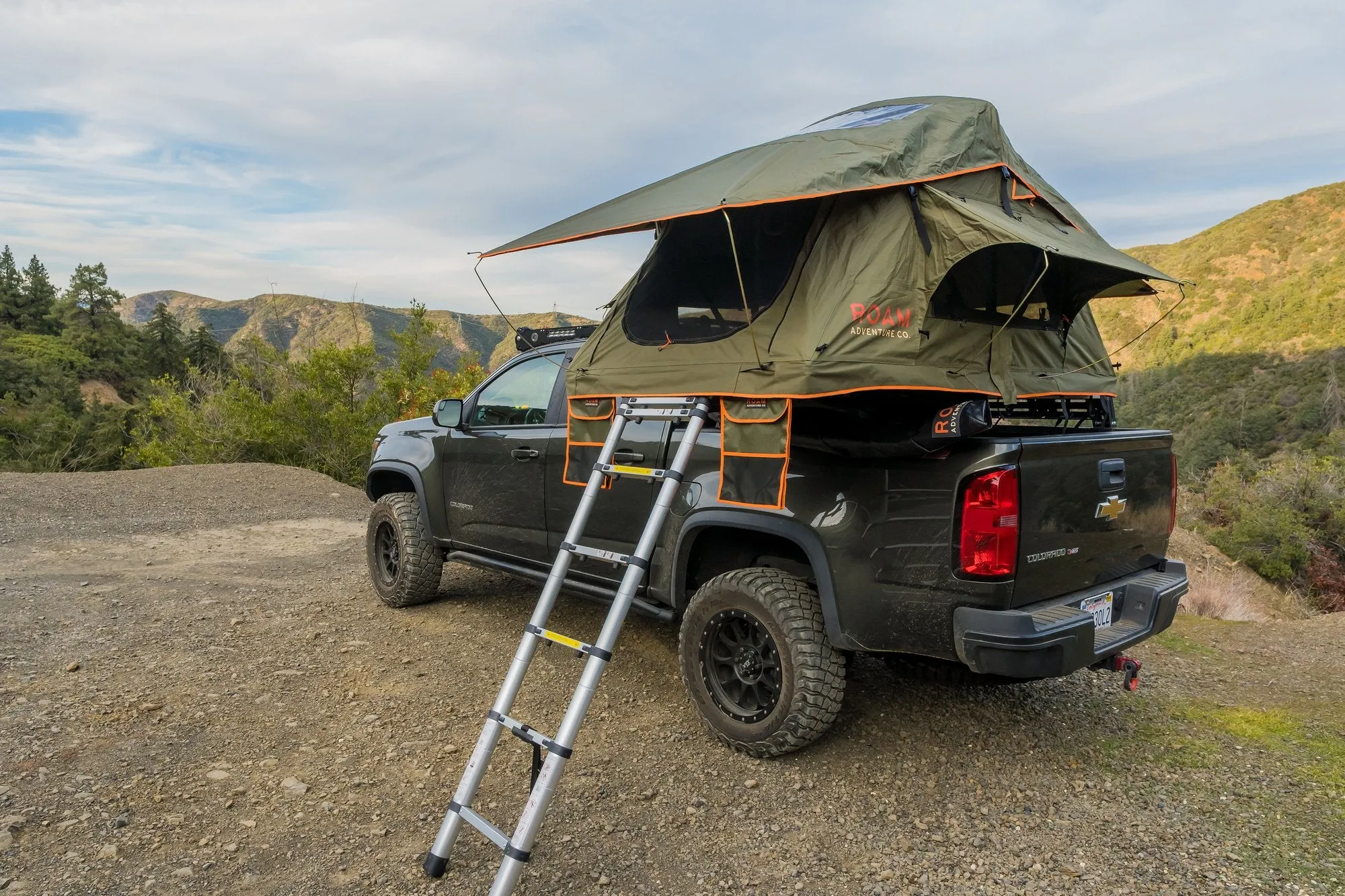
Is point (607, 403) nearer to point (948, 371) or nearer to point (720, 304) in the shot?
point (720, 304)

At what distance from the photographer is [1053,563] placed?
9.96 feet

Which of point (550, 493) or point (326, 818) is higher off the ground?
point (550, 493)

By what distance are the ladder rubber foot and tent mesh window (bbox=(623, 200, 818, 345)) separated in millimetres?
2070

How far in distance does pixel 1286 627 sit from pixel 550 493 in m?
5.05

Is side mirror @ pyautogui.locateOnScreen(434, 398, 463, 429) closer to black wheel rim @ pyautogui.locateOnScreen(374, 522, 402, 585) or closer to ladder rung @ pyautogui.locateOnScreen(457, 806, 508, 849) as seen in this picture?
black wheel rim @ pyautogui.locateOnScreen(374, 522, 402, 585)

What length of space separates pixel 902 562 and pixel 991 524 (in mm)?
351

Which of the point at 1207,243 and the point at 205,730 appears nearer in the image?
the point at 205,730

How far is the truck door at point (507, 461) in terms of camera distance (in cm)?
475

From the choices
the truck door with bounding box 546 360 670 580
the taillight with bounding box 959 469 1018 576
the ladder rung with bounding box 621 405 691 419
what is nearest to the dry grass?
the taillight with bounding box 959 469 1018 576

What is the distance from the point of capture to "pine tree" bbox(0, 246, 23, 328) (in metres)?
55.3

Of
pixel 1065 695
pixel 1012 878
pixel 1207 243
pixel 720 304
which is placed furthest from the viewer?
pixel 1207 243

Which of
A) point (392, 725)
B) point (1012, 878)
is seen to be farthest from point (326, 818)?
point (1012, 878)

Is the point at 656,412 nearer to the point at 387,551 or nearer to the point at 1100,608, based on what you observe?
the point at 1100,608

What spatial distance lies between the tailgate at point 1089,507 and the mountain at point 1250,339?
78.6 feet
